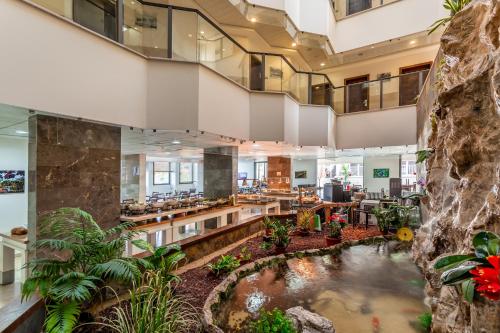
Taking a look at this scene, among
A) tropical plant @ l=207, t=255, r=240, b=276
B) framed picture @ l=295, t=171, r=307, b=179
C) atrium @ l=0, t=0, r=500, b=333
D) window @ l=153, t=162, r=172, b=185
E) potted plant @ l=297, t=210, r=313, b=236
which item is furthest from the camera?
window @ l=153, t=162, r=172, b=185

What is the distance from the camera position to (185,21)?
498 cm

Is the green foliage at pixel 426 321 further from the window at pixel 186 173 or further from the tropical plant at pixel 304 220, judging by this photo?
the window at pixel 186 173

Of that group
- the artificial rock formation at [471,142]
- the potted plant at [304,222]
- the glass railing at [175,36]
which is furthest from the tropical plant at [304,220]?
the glass railing at [175,36]

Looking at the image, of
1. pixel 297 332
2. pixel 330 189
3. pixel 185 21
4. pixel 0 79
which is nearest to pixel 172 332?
pixel 297 332

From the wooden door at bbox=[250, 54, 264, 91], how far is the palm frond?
5.81m

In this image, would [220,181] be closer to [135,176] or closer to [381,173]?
[135,176]

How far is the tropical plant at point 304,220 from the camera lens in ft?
21.1

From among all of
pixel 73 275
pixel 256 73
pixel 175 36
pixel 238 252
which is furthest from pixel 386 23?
pixel 73 275

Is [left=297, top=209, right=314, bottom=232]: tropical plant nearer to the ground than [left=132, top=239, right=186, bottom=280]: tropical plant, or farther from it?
nearer to the ground

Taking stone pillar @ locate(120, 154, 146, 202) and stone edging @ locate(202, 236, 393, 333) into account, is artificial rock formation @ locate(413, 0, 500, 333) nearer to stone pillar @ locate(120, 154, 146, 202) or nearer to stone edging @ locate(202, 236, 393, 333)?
stone edging @ locate(202, 236, 393, 333)

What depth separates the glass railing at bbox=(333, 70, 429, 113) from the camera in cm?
828

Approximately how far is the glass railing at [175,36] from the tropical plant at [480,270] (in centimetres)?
487

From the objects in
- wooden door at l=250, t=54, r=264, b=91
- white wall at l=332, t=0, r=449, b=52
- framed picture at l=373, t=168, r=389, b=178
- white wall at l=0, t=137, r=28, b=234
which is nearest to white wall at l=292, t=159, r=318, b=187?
framed picture at l=373, t=168, r=389, b=178

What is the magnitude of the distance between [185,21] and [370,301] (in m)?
5.66
